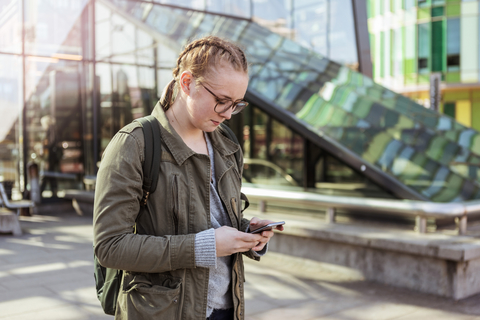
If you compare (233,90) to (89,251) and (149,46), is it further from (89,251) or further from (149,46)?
(149,46)

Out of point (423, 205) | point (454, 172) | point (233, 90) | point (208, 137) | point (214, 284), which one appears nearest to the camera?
point (233, 90)

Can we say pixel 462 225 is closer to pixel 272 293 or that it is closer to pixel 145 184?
pixel 272 293

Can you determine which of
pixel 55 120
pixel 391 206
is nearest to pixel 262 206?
pixel 391 206

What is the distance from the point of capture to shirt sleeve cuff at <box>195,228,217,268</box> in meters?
1.71

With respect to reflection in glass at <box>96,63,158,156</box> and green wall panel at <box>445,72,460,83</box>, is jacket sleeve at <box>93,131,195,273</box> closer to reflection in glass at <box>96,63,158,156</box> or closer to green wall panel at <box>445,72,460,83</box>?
reflection in glass at <box>96,63,158,156</box>

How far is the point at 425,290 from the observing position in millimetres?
5070

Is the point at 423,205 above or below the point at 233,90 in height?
below

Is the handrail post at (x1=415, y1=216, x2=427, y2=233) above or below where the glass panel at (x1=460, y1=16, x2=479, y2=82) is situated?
below

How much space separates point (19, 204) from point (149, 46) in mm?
5463

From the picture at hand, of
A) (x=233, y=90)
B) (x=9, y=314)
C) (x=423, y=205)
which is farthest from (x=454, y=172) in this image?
(x=233, y=90)

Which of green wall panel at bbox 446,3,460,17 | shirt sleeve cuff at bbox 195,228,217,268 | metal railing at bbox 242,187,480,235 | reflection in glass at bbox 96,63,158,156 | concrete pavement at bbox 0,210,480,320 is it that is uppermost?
green wall panel at bbox 446,3,460,17

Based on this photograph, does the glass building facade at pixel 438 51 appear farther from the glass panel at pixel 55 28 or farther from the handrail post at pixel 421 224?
the handrail post at pixel 421 224

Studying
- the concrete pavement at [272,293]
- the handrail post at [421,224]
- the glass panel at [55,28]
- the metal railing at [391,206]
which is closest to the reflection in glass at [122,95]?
the glass panel at [55,28]

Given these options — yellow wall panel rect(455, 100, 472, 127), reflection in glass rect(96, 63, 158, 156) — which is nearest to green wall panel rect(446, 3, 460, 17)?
yellow wall panel rect(455, 100, 472, 127)
